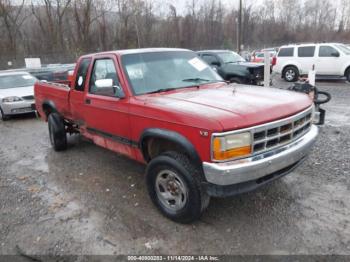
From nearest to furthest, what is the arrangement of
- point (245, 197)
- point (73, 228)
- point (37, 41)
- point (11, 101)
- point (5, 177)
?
point (73, 228) < point (245, 197) < point (5, 177) < point (11, 101) < point (37, 41)

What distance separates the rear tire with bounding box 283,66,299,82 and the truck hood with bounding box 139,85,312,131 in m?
12.2

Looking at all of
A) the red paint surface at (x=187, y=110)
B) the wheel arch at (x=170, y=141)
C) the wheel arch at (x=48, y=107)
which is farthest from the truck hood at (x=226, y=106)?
the wheel arch at (x=48, y=107)

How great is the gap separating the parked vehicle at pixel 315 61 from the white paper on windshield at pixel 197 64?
33.3 feet

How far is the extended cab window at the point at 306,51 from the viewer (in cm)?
1409

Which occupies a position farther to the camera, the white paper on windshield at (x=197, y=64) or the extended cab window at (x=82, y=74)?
the extended cab window at (x=82, y=74)

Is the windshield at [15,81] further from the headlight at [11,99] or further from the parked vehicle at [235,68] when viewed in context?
the parked vehicle at [235,68]

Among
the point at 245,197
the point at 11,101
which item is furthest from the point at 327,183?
the point at 11,101

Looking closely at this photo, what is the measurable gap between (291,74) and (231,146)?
1371cm

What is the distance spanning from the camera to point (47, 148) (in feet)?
20.6

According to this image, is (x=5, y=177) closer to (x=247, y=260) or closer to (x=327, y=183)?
(x=247, y=260)

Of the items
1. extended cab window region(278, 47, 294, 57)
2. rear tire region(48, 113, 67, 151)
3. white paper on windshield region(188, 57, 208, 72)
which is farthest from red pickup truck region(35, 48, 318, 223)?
extended cab window region(278, 47, 294, 57)

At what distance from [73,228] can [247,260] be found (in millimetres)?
1945

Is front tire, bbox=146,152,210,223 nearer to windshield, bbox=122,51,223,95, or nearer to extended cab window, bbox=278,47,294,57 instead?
windshield, bbox=122,51,223,95

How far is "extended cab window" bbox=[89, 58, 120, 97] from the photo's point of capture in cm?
357
